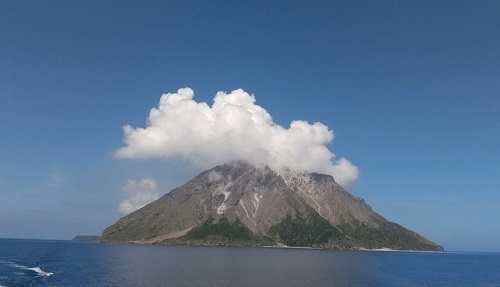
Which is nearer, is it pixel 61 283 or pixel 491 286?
pixel 61 283

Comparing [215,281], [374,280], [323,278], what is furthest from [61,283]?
[374,280]

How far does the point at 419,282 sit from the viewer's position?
186m

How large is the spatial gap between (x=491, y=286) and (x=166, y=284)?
460ft

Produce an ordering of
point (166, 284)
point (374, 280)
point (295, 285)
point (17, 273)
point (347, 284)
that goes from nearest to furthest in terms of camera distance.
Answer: point (166, 284), point (295, 285), point (347, 284), point (17, 273), point (374, 280)

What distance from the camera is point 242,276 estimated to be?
17212 centimetres

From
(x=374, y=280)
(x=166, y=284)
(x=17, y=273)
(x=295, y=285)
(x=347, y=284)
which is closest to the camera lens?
(x=166, y=284)

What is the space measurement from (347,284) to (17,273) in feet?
440

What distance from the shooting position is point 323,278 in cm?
17475

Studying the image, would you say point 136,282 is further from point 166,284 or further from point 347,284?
point 347,284

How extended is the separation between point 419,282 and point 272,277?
2716 inches

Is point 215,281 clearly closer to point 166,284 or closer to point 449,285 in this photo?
point 166,284

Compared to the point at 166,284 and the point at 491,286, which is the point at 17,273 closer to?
the point at 166,284

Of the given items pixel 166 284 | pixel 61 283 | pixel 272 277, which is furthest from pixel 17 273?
pixel 272 277

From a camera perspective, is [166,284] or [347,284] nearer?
[166,284]
